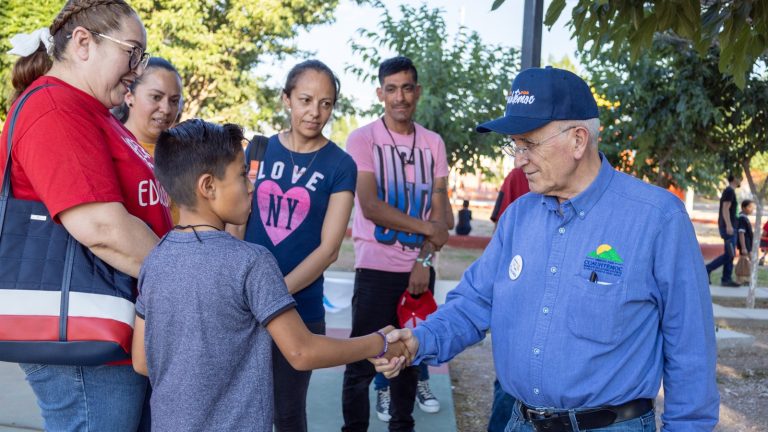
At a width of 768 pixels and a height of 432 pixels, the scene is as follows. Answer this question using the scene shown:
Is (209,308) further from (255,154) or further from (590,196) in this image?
(255,154)

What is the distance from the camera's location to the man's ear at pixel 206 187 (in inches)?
88.3

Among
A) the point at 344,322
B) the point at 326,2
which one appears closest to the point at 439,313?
the point at 344,322

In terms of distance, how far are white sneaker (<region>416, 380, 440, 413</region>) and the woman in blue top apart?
205cm

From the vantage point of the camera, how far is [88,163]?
2191mm

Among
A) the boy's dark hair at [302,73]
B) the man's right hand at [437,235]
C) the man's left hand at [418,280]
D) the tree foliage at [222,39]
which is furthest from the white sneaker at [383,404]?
the tree foliage at [222,39]

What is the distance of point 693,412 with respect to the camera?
227cm

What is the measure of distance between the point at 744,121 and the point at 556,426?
32.9ft

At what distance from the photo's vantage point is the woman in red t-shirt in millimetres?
2170

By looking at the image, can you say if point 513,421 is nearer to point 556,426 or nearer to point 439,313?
point 556,426

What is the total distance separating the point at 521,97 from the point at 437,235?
2006 millimetres

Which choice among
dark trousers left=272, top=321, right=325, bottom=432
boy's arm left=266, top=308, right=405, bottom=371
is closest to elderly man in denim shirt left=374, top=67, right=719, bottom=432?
boy's arm left=266, top=308, right=405, bottom=371

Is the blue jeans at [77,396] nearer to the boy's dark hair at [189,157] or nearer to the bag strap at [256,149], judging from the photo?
the boy's dark hair at [189,157]

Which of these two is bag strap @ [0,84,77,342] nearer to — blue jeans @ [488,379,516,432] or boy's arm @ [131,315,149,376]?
boy's arm @ [131,315,149,376]

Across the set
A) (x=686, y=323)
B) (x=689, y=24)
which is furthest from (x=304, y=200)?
(x=689, y=24)
